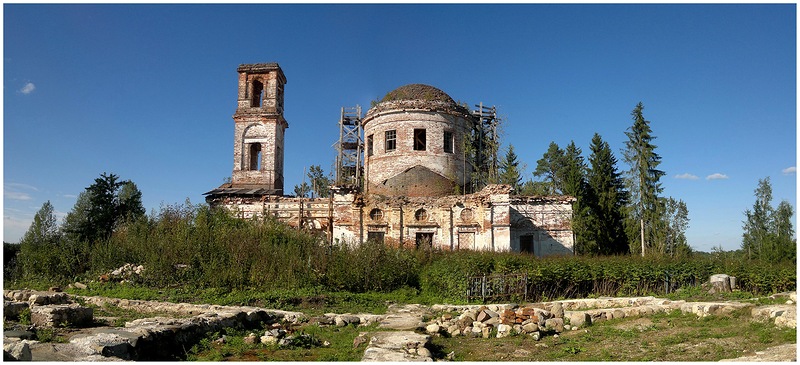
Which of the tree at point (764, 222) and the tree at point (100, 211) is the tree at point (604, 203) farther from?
the tree at point (100, 211)

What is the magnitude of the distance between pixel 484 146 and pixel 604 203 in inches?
307

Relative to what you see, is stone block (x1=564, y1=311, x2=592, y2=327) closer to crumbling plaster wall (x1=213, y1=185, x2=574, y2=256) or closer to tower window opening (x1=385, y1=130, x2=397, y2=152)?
crumbling plaster wall (x1=213, y1=185, x2=574, y2=256)

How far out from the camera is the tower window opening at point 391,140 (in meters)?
29.6

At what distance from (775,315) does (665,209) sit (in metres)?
19.7

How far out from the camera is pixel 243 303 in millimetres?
14625

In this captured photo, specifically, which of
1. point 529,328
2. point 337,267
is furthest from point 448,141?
point 529,328

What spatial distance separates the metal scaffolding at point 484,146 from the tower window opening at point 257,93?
1262cm

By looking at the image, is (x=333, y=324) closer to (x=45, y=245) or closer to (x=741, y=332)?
(x=741, y=332)

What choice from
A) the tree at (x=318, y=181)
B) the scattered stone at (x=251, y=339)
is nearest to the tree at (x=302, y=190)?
the tree at (x=318, y=181)

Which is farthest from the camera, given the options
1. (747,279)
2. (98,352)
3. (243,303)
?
(747,279)

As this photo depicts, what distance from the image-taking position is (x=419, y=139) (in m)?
29.8

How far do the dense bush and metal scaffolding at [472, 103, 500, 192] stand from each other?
10399 millimetres

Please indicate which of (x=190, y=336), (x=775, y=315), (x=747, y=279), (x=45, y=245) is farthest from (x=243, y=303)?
(x=747, y=279)

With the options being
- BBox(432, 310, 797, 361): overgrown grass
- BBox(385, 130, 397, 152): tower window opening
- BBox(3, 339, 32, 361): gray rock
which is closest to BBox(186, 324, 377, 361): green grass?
BBox(432, 310, 797, 361): overgrown grass
